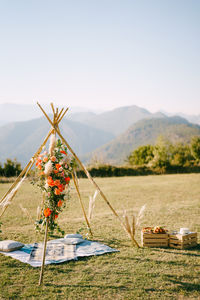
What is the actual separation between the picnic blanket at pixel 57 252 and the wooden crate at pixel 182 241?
3.81ft

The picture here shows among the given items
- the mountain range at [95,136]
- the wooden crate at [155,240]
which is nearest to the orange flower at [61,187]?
the wooden crate at [155,240]

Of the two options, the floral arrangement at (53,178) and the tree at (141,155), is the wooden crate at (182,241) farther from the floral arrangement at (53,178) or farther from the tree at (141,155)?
the tree at (141,155)

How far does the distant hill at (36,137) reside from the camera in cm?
15405

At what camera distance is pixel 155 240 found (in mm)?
5750

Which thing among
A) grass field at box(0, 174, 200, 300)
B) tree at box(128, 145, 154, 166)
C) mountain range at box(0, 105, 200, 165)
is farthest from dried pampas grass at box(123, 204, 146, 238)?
mountain range at box(0, 105, 200, 165)

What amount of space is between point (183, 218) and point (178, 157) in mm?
15728

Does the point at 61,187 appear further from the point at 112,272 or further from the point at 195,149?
the point at 195,149

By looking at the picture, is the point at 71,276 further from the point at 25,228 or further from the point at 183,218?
the point at 183,218

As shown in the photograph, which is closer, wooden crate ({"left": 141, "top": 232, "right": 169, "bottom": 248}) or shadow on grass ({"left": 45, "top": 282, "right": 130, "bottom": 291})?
shadow on grass ({"left": 45, "top": 282, "right": 130, "bottom": 291})

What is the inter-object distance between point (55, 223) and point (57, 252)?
0.84 m

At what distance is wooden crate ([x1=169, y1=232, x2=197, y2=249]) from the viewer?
5.57 m

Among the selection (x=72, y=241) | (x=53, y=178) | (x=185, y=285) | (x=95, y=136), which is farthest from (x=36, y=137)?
(x=185, y=285)

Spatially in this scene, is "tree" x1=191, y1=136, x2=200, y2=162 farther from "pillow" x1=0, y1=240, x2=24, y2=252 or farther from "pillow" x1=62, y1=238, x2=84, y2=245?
"pillow" x1=0, y1=240, x2=24, y2=252

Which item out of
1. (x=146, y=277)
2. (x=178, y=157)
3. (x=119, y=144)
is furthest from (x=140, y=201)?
(x=119, y=144)
